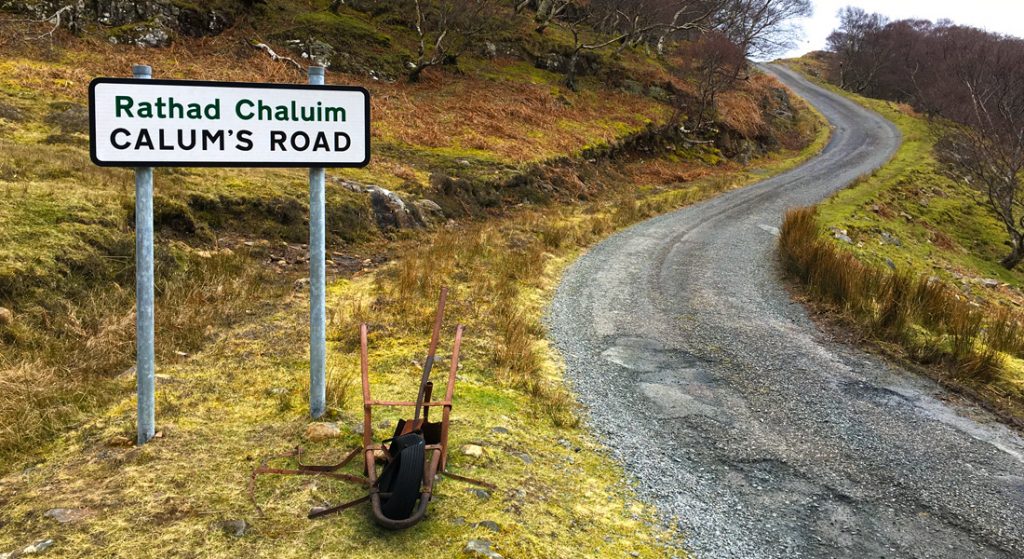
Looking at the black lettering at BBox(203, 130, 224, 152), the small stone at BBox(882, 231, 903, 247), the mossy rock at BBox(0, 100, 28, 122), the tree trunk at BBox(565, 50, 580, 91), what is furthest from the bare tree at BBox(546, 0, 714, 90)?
the black lettering at BBox(203, 130, 224, 152)

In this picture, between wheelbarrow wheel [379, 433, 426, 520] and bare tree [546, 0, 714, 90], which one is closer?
wheelbarrow wheel [379, 433, 426, 520]

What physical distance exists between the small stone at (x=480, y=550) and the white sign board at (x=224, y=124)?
2.28 meters

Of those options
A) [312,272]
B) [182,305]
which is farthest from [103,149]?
[182,305]

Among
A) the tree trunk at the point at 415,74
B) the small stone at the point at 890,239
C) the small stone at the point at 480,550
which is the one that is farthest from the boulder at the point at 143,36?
the small stone at the point at 890,239

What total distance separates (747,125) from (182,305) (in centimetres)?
3351

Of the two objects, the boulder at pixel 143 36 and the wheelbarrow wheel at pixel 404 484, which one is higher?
the boulder at pixel 143 36

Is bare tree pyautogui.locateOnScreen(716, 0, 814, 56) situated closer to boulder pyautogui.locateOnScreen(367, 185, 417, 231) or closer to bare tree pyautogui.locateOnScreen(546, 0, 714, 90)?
bare tree pyautogui.locateOnScreen(546, 0, 714, 90)

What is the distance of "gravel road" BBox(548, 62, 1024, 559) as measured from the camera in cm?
360

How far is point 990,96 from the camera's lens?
75.2 ft

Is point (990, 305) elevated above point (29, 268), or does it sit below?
below

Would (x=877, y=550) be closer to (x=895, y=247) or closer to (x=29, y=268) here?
(x=29, y=268)

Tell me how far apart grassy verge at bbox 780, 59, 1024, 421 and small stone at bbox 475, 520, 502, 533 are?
205 inches

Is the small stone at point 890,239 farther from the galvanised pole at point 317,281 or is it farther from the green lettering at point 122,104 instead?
the green lettering at point 122,104

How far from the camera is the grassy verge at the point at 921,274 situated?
259 inches
